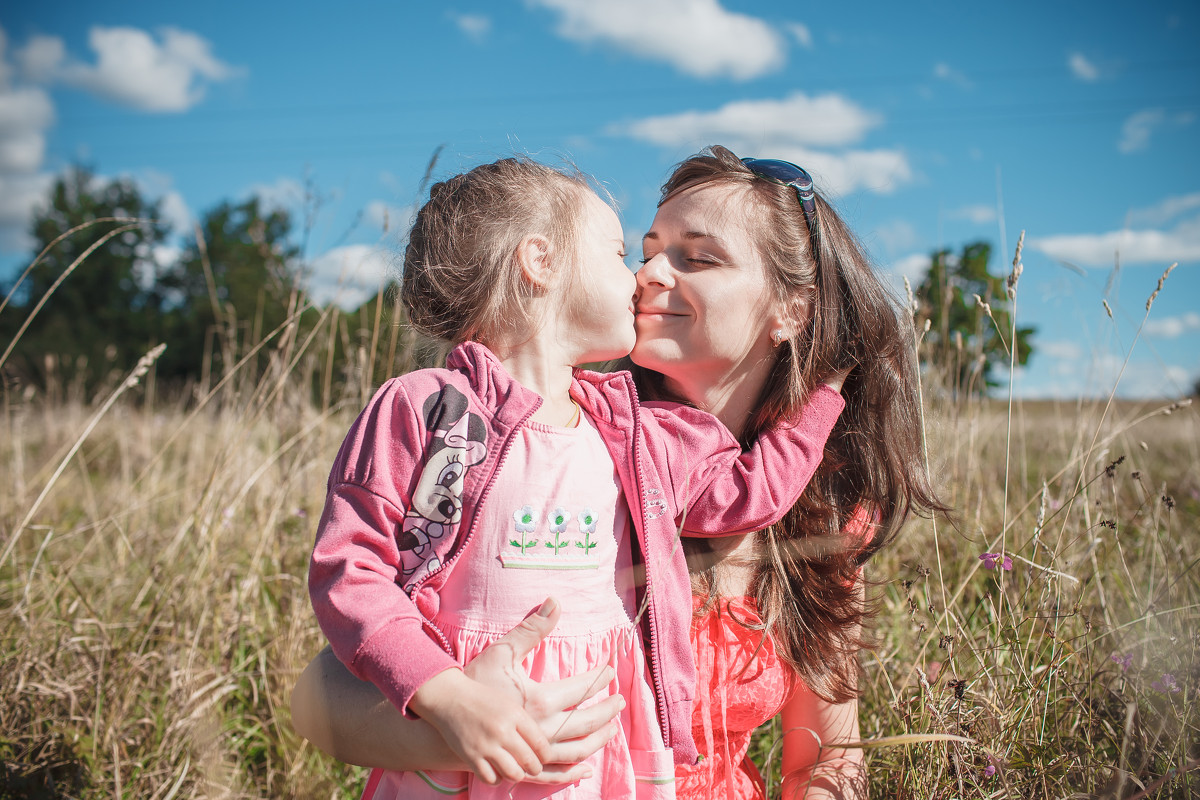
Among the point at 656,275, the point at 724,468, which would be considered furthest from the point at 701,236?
the point at 724,468

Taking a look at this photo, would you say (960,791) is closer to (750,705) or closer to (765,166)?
(750,705)

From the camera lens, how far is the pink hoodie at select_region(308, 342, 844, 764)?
1186 mm

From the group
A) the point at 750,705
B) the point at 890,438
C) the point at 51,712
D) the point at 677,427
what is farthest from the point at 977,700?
the point at 51,712

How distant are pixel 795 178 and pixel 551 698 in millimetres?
1460

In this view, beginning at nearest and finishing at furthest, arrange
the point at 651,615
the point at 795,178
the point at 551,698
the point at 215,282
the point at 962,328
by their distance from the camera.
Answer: the point at 551,698 < the point at 651,615 < the point at 795,178 < the point at 962,328 < the point at 215,282

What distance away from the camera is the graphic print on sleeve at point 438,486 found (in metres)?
1.32

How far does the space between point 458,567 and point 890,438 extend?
1.20 metres

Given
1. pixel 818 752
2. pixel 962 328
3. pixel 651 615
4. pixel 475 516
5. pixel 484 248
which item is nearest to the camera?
pixel 475 516

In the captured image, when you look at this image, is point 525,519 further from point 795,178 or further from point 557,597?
point 795,178

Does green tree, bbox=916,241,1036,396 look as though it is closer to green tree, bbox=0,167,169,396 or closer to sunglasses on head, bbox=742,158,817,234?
sunglasses on head, bbox=742,158,817,234

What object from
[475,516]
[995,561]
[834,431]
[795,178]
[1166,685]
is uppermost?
[795,178]

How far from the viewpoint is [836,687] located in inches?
Result: 70.0

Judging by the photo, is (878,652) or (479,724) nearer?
(479,724)

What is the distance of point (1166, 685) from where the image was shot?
5.10 feet
